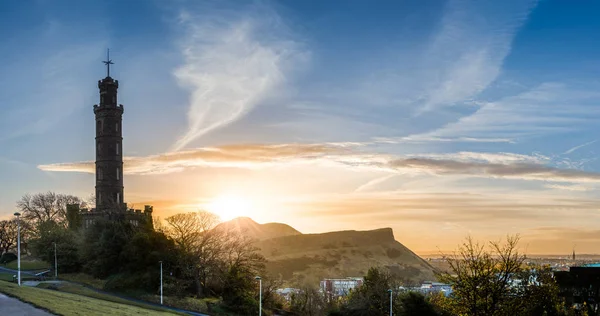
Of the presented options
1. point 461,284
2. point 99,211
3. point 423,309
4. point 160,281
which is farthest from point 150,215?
point 461,284

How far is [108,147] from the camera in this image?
105750 millimetres

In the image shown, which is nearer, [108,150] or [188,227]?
[188,227]

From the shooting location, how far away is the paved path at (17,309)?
34250 mm

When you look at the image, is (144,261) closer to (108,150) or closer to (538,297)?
(108,150)

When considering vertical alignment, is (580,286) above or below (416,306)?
below

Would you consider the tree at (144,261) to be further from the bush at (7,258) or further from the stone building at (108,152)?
the bush at (7,258)

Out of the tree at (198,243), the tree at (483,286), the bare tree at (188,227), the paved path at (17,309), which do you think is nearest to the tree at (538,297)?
the tree at (483,286)

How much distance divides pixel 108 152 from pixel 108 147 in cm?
99

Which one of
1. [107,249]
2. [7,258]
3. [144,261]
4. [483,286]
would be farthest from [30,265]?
[483,286]

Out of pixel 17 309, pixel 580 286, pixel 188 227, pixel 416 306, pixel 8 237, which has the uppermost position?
pixel 188 227

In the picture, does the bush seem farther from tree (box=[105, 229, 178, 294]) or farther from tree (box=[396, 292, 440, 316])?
tree (box=[396, 292, 440, 316])

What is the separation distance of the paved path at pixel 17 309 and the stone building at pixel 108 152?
215 feet

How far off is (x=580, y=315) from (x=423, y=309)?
51.9 ft

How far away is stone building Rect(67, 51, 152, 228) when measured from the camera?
104562 mm
